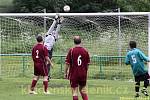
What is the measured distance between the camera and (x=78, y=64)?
13.3m

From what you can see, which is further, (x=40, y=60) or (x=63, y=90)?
(x=63, y=90)

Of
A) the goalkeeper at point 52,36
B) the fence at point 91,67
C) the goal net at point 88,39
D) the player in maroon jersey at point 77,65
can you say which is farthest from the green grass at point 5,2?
the player in maroon jersey at point 77,65

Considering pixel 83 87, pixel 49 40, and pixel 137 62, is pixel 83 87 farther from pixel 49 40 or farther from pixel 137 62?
pixel 49 40

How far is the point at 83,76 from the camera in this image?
13391 millimetres

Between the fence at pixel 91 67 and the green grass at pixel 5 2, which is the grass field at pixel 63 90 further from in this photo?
the green grass at pixel 5 2

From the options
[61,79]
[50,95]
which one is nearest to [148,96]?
[50,95]

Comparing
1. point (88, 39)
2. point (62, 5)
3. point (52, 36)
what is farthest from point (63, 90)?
point (62, 5)

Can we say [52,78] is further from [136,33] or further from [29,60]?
[136,33]

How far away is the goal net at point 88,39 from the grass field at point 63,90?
2.26 metres

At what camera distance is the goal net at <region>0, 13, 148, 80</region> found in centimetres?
2234

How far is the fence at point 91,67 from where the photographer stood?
22.6 meters

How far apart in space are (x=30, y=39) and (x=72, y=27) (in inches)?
72.9

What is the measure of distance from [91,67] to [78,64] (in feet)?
33.8

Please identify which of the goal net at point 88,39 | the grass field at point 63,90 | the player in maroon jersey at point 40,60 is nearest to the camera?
the grass field at point 63,90
